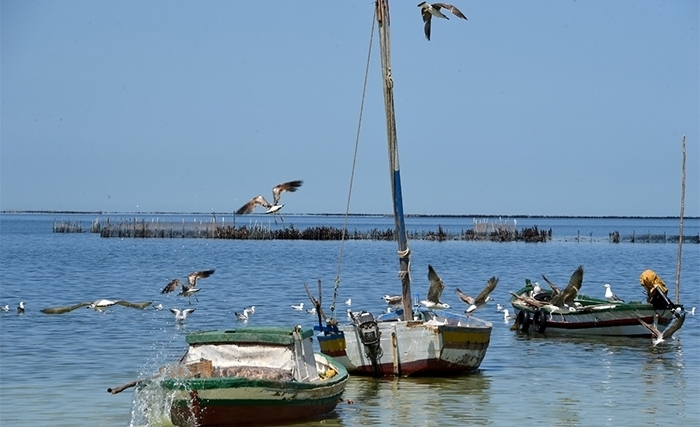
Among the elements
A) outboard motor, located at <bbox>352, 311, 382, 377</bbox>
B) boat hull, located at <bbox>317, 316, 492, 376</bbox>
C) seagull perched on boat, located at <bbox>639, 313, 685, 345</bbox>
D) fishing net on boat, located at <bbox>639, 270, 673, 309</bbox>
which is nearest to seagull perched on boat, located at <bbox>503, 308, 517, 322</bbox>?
seagull perched on boat, located at <bbox>639, 313, 685, 345</bbox>

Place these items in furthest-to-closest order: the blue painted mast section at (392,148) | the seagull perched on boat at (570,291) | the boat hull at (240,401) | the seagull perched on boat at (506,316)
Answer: the seagull perched on boat at (506,316) < the seagull perched on boat at (570,291) < the blue painted mast section at (392,148) < the boat hull at (240,401)

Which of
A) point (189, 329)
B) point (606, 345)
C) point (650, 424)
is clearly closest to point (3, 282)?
point (189, 329)

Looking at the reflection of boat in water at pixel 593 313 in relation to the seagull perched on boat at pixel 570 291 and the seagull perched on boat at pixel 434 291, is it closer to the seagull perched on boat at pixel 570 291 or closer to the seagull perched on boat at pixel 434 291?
the seagull perched on boat at pixel 570 291

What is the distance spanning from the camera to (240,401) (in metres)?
14.5

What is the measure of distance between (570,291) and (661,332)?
2.35 m

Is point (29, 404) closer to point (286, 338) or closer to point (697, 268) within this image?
point (286, 338)

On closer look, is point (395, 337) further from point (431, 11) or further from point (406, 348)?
point (431, 11)

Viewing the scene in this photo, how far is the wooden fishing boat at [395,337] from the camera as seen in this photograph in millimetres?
19109

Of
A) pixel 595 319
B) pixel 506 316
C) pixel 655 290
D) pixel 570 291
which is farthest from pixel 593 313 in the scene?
pixel 506 316

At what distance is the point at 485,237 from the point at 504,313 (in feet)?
219

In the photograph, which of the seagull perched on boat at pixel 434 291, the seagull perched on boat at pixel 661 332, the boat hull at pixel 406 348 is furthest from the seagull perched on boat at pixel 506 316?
the boat hull at pixel 406 348

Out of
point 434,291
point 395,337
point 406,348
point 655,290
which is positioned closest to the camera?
point 395,337

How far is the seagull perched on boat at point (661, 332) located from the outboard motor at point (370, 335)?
30.4 feet

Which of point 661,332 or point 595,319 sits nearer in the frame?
point 661,332
